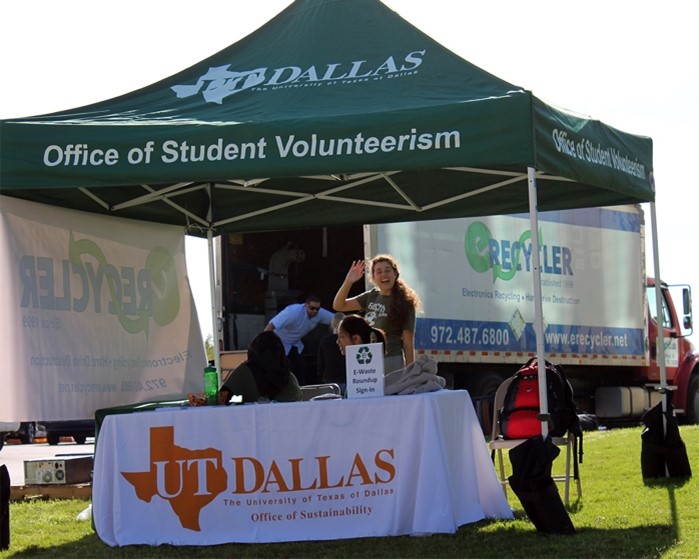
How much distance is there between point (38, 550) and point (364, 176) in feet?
11.7

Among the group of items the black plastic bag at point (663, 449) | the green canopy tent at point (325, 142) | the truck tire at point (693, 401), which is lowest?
the truck tire at point (693, 401)

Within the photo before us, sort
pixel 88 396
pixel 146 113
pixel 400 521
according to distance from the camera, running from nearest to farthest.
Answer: pixel 400 521
pixel 146 113
pixel 88 396

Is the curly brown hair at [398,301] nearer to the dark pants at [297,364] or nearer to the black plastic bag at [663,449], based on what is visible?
the black plastic bag at [663,449]

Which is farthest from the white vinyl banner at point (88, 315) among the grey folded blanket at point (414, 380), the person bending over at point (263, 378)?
the grey folded blanket at point (414, 380)

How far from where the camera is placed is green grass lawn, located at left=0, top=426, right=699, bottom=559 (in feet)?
20.7

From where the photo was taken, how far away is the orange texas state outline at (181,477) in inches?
273

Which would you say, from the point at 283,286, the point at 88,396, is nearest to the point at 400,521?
the point at 88,396

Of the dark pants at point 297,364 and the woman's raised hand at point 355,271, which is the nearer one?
the woman's raised hand at point 355,271

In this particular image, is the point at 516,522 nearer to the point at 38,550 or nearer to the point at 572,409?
the point at 572,409

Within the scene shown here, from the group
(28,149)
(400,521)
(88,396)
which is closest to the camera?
(400,521)

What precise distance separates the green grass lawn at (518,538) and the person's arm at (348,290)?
6.06ft

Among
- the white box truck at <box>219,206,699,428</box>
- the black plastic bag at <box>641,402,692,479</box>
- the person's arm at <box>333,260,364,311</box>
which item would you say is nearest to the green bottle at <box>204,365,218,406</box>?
the person's arm at <box>333,260,364,311</box>

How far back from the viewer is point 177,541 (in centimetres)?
691

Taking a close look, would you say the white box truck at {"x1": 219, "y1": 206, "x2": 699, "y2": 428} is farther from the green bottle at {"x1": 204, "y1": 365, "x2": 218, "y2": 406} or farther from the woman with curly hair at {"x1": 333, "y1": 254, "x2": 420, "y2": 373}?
the green bottle at {"x1": 204, "y1": 365, "x2": 218, "y2": 406}
